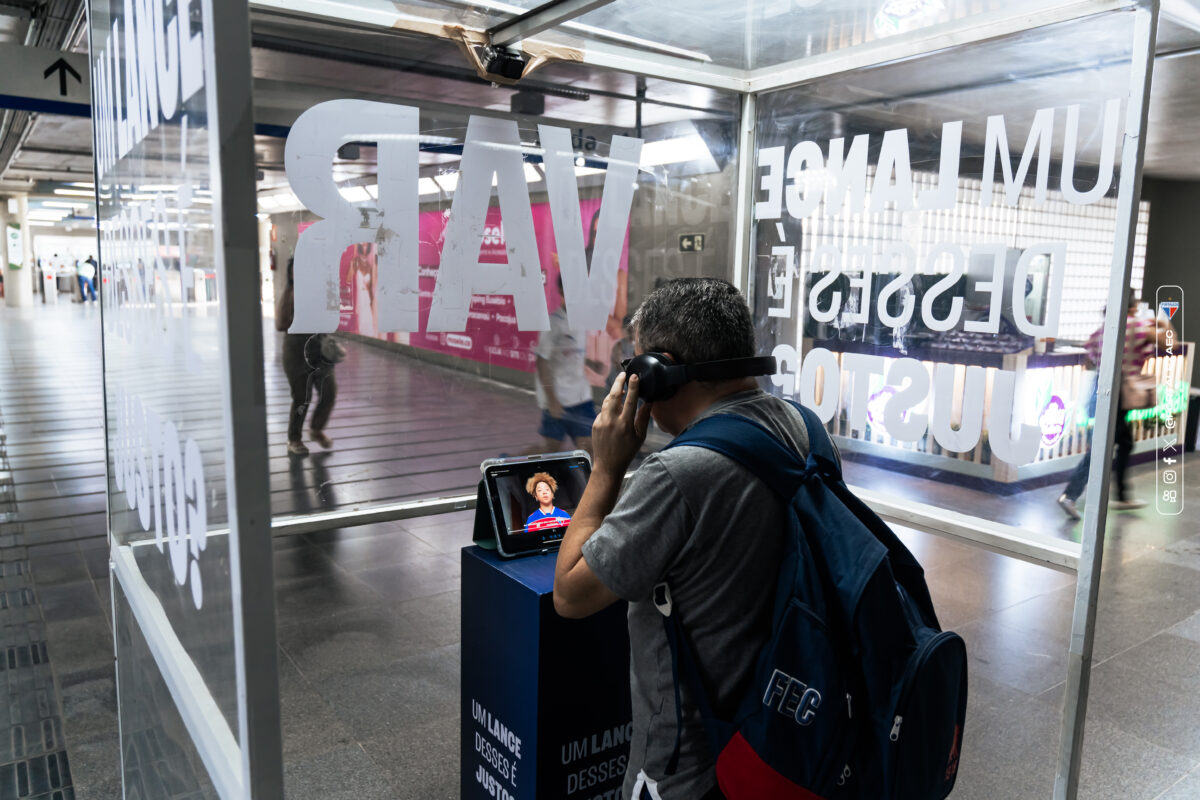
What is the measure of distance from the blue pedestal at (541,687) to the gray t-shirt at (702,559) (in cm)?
67

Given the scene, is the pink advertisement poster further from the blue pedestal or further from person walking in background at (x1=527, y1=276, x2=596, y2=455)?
the blue pedestal

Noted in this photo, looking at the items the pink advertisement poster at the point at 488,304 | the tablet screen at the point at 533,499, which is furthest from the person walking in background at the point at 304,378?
the tablet screen at the point at 533,499

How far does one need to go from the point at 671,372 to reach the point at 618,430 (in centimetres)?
18

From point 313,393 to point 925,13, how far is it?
10.1ft

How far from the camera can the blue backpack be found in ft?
4.70

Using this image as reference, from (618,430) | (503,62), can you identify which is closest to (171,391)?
(618,430)

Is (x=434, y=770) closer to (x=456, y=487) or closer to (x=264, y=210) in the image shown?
(x=456, y=487)

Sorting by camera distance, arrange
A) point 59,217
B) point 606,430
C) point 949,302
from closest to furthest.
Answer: point 606,430, point 949,302, point 59,217

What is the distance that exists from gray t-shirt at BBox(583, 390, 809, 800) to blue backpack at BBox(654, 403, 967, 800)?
3cm

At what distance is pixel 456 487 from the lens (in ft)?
15.0

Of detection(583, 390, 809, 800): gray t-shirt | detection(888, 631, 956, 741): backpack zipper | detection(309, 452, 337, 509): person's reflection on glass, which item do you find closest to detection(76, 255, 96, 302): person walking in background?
detection(309, 452, 337, 509): person's reflection on glass

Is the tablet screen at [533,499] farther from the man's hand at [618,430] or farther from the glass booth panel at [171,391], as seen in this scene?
the glass booth panel at [171,391]

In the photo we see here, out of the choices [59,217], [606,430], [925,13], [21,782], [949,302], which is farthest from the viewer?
[59,217]

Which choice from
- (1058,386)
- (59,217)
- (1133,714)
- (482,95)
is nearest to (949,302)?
(1058,386)
